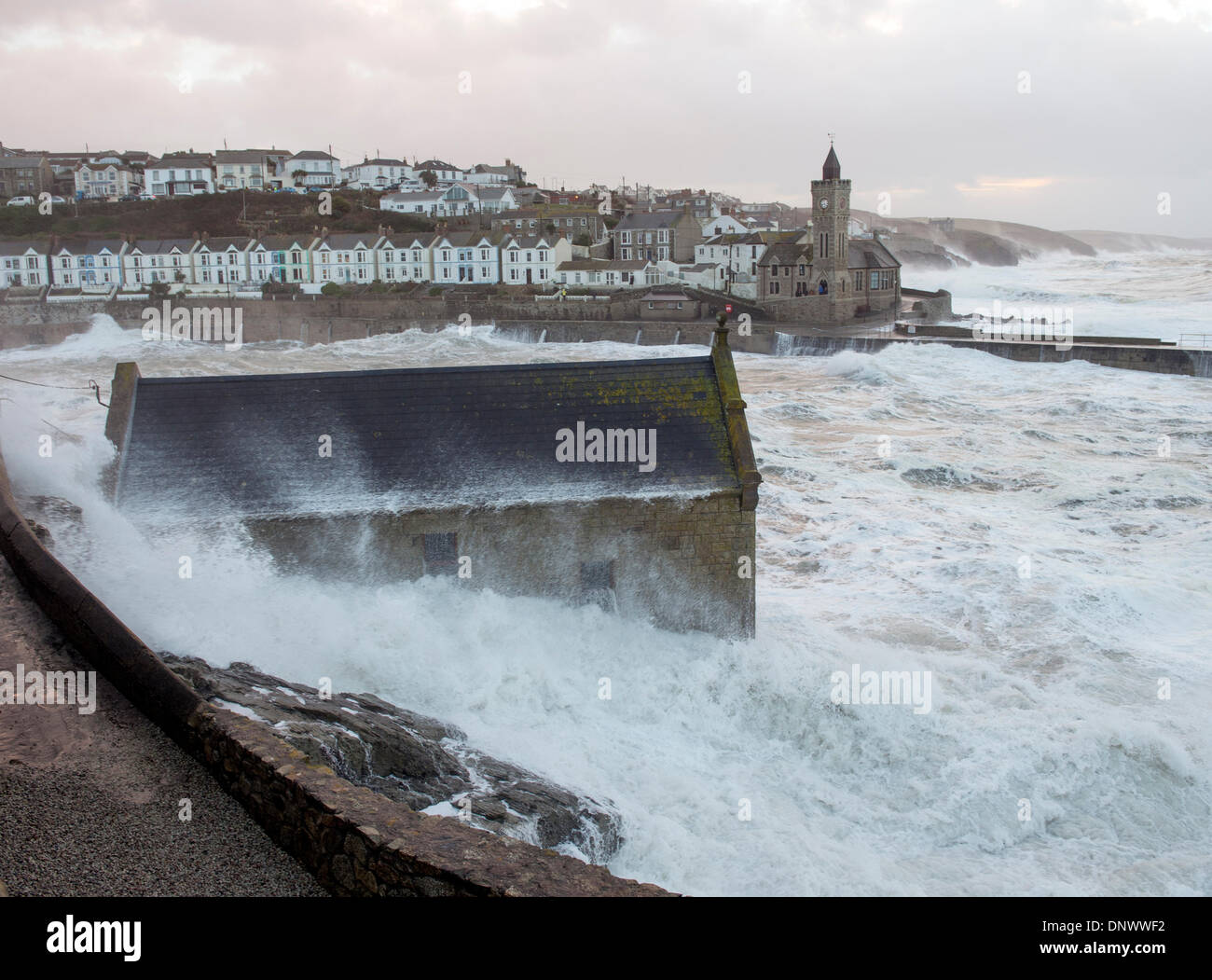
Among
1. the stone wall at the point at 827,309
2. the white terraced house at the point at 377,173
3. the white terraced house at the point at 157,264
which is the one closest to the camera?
the stone wall at the point at 827,309

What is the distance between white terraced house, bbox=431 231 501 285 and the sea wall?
269ft

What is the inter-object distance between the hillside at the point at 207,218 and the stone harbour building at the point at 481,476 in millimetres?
92461

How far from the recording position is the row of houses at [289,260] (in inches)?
3469

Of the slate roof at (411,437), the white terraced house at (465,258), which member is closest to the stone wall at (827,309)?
the white terraced house at (465,258)

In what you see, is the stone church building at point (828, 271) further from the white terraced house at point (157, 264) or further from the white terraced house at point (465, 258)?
the white terraced house at point (157, 264)

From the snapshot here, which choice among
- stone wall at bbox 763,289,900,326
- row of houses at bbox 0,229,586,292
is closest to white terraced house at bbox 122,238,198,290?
row of houses at bbox 0,229,586,292

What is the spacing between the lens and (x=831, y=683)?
45.7ft

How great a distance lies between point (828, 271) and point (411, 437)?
56737 mm

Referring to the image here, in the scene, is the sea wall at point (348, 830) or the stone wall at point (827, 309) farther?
the stone wall at point (827, 309)

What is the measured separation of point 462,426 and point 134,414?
4851 mm

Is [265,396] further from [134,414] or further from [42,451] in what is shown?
[42,451]

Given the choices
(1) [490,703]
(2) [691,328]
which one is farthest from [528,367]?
(2) [691,328]
